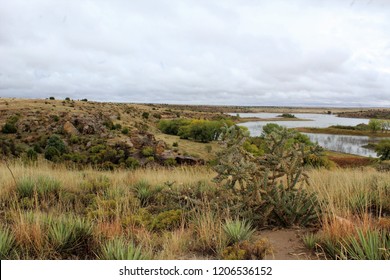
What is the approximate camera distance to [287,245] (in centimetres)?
456

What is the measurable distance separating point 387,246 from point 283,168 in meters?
2.10

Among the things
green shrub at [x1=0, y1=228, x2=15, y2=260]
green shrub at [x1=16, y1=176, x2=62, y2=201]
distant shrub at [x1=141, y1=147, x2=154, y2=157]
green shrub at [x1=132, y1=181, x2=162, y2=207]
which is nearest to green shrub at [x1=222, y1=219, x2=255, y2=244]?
green shrub at [x1=0, y1=228, x2=15, y2=260]

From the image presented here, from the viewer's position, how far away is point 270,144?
227 inches

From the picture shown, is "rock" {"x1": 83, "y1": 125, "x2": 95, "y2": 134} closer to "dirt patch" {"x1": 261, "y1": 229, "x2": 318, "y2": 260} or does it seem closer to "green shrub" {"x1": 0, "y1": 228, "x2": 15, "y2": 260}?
"green shrub" {"x1": 0, "y1": 228, "x2": 15, "y2": 260}

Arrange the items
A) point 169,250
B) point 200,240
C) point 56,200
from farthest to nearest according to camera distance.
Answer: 1. point 56,200
2. point 200,240
3. point 169,250

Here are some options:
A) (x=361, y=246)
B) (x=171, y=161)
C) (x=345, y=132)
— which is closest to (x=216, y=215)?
(x=361, y=246)

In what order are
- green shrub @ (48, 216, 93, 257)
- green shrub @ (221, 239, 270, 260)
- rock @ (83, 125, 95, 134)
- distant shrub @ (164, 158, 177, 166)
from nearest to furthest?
green shrub @ (221, 239, 270, 260) → green shrub @ (48, 216, 93, 257) → distant shrub @ (164, 158, 177, 166) → rock @ (83, 125, 95, 134)

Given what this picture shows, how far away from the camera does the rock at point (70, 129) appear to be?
45.6m

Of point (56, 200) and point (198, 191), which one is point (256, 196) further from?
point (56, 200)

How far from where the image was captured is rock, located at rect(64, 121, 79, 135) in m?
45.6

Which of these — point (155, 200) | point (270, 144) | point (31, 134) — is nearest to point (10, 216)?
point (155, 200)

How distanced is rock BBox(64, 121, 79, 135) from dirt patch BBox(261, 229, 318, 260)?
1749 inches

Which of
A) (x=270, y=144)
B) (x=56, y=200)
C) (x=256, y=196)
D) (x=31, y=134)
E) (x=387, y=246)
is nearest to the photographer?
(x=387, y=246)

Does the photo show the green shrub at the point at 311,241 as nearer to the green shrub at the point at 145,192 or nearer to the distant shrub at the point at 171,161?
the green shrub at the point at 145,192
